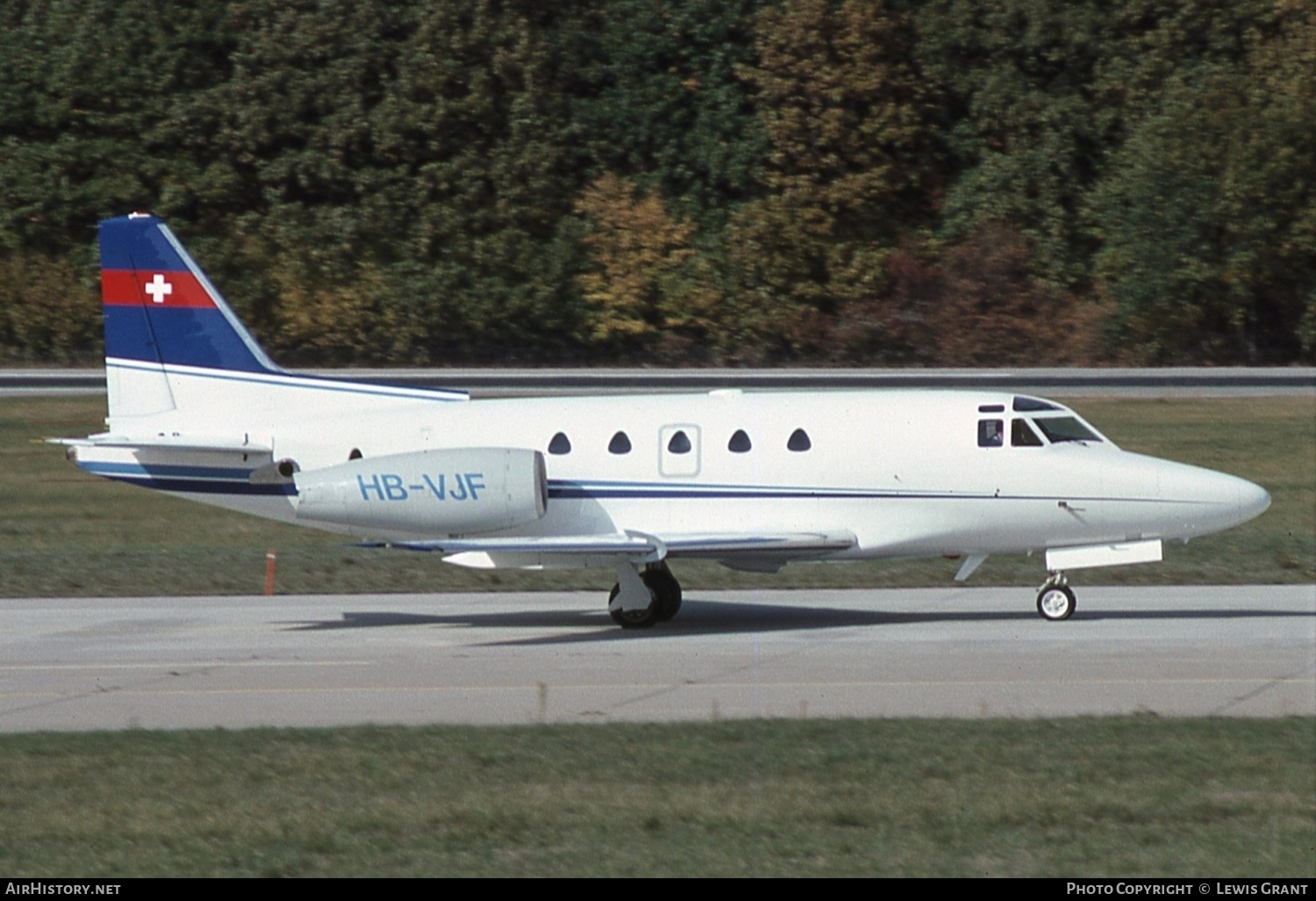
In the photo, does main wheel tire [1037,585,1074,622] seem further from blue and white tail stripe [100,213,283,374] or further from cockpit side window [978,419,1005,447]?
blue and white tail stripe [100,213,283,374]

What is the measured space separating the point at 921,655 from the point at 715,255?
37.4 m

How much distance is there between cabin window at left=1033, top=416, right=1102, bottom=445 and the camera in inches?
728

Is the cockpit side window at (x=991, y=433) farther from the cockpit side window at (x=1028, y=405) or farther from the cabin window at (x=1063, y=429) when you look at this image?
the cabin window at (x=1063, y=429)

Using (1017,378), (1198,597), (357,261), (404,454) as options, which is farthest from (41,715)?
(357,261)

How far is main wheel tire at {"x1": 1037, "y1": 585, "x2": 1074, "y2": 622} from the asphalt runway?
148mm

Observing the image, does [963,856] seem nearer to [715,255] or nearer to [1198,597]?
[1198,597]

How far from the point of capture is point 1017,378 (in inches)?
1583

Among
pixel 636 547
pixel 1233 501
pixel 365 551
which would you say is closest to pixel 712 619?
pixel 636 547

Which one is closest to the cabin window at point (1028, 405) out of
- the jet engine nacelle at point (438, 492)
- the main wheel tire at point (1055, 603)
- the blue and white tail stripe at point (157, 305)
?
the main wheel tire at point (1055, 603)

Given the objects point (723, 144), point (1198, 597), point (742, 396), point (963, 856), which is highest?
point (723, 144)

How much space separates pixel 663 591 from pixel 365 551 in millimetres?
7922

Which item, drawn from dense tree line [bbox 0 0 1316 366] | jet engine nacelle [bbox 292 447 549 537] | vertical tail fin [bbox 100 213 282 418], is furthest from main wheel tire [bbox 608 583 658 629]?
dense tree line [bbox 0 0 1316 366]

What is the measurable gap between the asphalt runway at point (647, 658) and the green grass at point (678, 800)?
1.20 metres

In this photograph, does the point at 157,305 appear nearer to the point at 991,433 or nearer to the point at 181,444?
the point at 181,444
